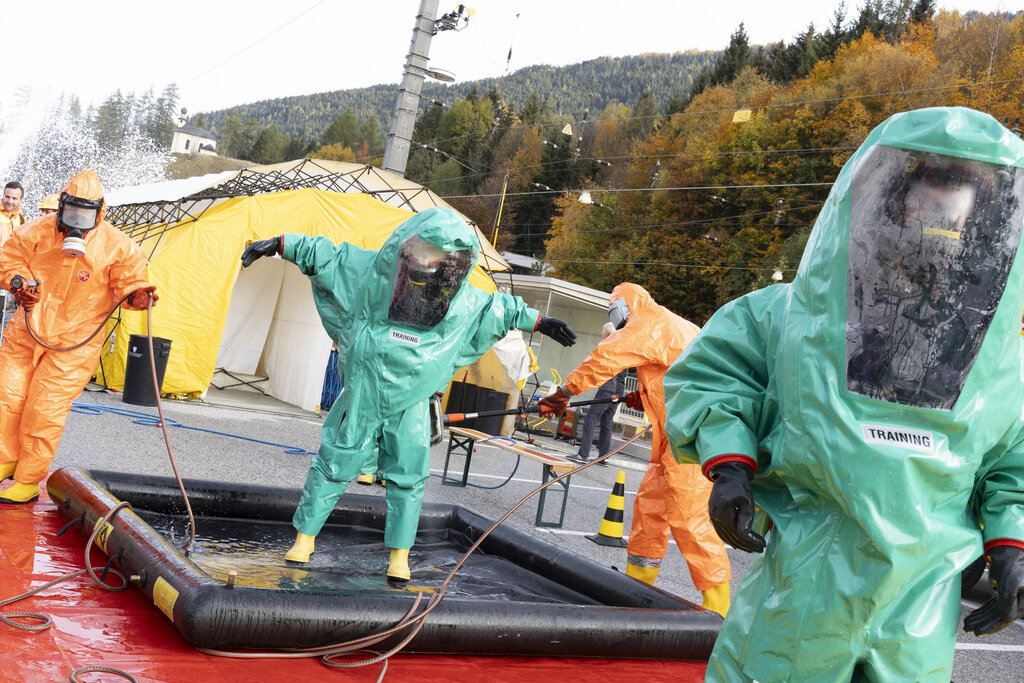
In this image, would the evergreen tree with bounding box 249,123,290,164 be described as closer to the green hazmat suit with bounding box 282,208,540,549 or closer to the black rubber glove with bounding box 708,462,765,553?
the green hazmat suit with bounding box 282,208,540,549

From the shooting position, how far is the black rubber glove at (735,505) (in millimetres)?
1978

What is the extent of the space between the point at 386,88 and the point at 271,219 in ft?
289

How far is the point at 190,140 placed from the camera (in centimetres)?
10644

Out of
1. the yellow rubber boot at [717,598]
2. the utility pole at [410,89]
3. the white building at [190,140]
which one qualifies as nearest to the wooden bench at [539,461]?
the yellow rubber boot at [717,598]

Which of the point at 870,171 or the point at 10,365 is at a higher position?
the point at 870,171

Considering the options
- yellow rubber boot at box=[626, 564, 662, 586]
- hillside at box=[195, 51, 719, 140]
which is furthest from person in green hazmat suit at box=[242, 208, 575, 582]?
hillside at box=[195, 51, 719, 140]

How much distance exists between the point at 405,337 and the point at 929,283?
2617 millimetres

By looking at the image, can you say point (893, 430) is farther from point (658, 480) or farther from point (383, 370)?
point (658, 480)

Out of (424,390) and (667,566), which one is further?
(667,566)

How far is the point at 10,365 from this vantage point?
4398mm

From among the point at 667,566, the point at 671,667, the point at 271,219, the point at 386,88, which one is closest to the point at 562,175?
the point at 271,219

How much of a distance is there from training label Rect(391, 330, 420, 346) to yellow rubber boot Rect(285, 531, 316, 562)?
103 centimetres

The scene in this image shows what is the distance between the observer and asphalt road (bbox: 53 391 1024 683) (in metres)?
6.06

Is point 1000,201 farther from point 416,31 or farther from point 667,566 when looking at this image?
point 416,31
